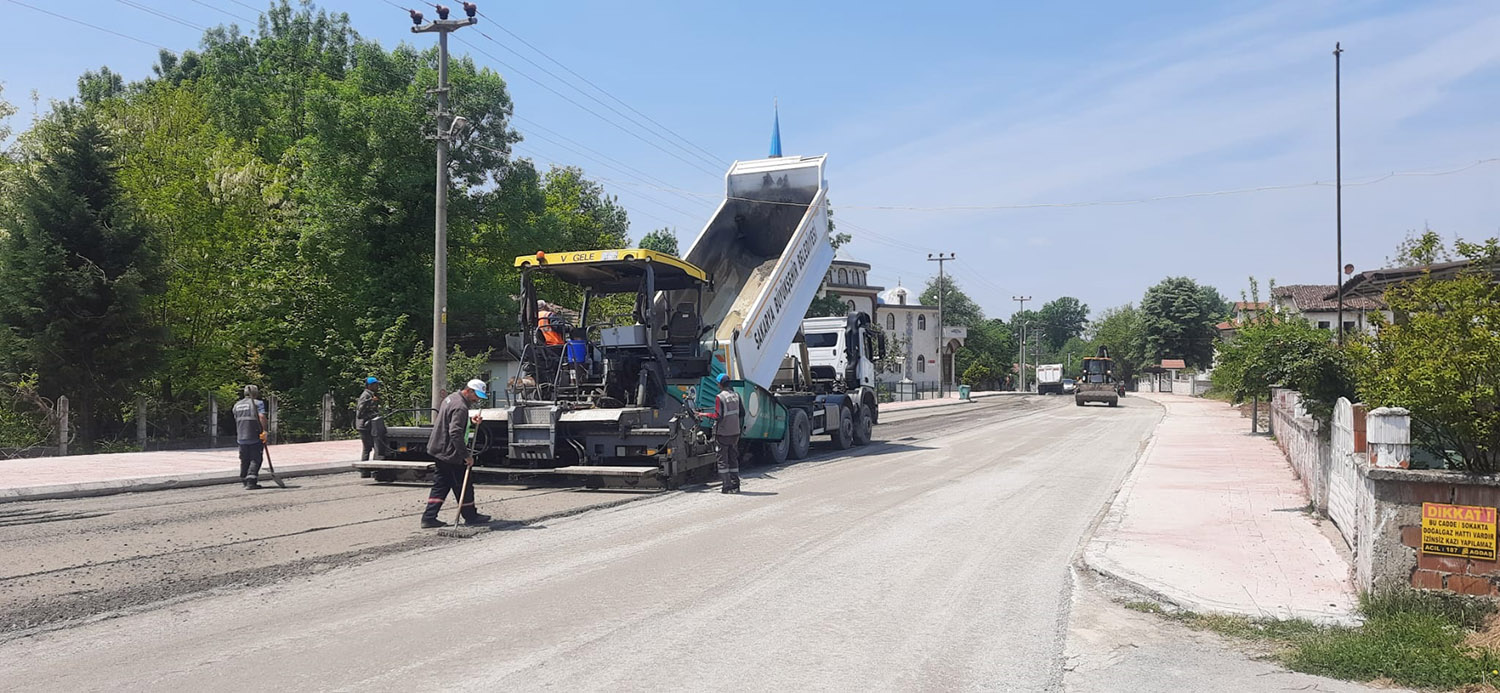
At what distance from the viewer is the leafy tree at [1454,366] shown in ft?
21.3

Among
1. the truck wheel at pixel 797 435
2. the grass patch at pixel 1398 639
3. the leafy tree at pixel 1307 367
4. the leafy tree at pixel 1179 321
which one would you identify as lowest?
the grass patch at pixel 1398 639

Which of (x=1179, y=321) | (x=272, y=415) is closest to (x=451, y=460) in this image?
(x=272, y=415)

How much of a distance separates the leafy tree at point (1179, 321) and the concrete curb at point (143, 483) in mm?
78709

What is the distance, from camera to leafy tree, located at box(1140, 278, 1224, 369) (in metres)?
82.1

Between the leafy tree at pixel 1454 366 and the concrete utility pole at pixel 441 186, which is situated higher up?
the concrete utility pole at pixel 441 186

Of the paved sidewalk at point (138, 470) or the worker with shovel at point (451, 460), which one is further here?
the paved sidewalk at point (138, 470)

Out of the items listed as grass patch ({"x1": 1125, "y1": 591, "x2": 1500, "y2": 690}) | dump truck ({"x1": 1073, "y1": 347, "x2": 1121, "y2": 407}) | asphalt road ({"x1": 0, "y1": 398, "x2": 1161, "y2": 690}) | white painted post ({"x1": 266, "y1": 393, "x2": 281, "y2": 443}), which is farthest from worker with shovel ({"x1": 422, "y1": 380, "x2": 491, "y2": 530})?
dump truck ({"x1": 1073, "y1": 347, "x2": 1121, "y2": 407})

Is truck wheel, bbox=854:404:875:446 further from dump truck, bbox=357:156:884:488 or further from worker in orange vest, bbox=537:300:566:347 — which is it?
worker in orange vest, bbox=537:300:566:347

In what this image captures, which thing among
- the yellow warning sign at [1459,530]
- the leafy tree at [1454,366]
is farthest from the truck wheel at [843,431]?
the yellow warning sign at [1459,530]

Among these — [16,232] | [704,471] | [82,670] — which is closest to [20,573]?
A: [82,670]

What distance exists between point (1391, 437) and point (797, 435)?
11993mm

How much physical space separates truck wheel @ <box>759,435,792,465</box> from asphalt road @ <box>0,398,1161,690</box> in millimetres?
4644

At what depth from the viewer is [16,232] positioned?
2061cm

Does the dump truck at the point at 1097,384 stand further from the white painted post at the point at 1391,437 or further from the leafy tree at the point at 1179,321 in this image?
the white painted post at the point at 1391,437
